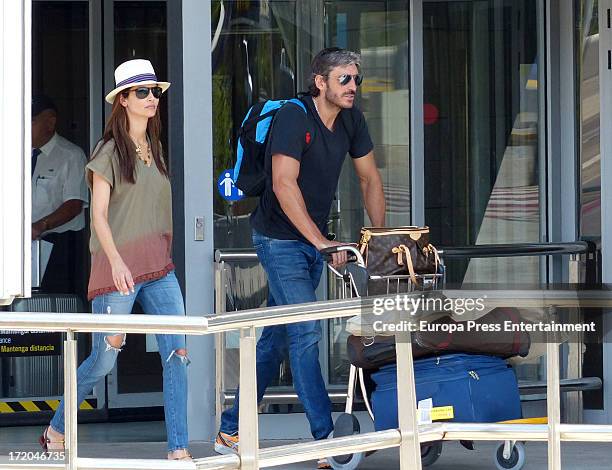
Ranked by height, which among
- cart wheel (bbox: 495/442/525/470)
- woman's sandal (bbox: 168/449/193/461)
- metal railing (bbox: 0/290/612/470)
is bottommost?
cart wheel (bbox: 495/442/525/470)

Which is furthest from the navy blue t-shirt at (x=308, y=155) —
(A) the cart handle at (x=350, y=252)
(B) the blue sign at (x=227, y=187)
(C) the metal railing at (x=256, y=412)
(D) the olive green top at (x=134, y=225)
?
(C) the metal railing at (x=256, y=412)

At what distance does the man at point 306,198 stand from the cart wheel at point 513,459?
0.75 meters

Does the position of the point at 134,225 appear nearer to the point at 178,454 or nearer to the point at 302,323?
the point at 302,323

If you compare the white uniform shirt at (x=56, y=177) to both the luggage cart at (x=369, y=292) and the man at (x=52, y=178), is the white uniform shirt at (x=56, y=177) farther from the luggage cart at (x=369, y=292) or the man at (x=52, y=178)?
the luggage cart at (x=369, y=292)

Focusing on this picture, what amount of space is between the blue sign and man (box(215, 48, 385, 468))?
0.92 meters

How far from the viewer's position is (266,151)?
5.95 meters

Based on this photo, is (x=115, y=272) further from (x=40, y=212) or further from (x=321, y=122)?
(x=40, y=212)

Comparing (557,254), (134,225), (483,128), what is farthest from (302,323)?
(483,128)

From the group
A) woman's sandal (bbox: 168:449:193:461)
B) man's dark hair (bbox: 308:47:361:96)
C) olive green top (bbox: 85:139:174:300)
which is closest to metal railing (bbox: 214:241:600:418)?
olive green top (bbox: 85:139:174:300)

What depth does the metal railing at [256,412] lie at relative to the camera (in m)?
3.95

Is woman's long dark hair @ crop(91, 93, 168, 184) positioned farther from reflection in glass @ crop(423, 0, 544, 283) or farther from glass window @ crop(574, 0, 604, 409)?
glass window @ crop(574, 0, 604, 409)

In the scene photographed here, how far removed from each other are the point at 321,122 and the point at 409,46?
5.70 feet

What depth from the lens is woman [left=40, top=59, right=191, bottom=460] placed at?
18.9 ft

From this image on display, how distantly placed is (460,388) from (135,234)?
153cm
